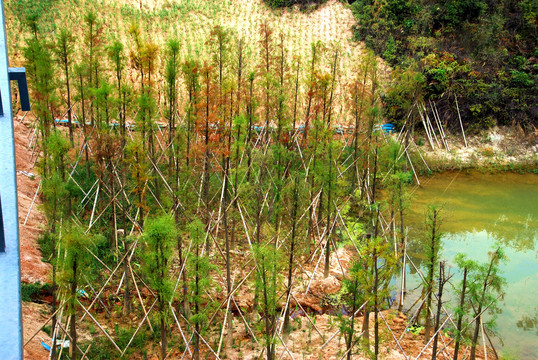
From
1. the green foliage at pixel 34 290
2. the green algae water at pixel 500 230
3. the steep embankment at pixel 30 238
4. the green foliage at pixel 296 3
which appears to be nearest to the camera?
the steep embankment at pixel 30 238

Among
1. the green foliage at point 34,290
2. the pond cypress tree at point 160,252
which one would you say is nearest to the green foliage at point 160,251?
the pond cypress tree at point 160,252

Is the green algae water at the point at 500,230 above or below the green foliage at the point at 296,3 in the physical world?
below

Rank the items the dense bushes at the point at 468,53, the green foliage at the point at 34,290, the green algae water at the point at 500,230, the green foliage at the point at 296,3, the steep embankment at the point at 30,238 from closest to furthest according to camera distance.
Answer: the steep embankment at the point at 30,238 < the green foliage at the point at 34,290 < the green algae water at the point at 500,230 < the dense bushes at the point at 468,53 < the green foliage at the point at 296,3

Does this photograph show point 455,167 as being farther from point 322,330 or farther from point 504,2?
point 322,330

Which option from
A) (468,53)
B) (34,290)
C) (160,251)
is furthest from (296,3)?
(160,251)

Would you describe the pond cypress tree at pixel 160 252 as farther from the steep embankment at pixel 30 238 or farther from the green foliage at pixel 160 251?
the steep embankment at pixel 30 238

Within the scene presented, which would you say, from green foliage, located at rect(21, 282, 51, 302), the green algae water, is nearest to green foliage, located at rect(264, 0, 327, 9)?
the green algae water

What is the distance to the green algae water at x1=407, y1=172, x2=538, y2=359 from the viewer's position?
10.9 metres

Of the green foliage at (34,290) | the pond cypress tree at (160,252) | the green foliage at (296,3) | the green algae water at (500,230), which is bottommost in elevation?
the green algae water at (500,230)

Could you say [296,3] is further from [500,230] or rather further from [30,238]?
[30,238]

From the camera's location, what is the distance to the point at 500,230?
1564cm

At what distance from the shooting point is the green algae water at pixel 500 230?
1094 centimetres

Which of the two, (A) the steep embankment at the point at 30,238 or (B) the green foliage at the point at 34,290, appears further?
(B) the green foliage at the point at 34,290

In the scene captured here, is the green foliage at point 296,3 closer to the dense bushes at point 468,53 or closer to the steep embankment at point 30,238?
the dense bushes at point 468,53
